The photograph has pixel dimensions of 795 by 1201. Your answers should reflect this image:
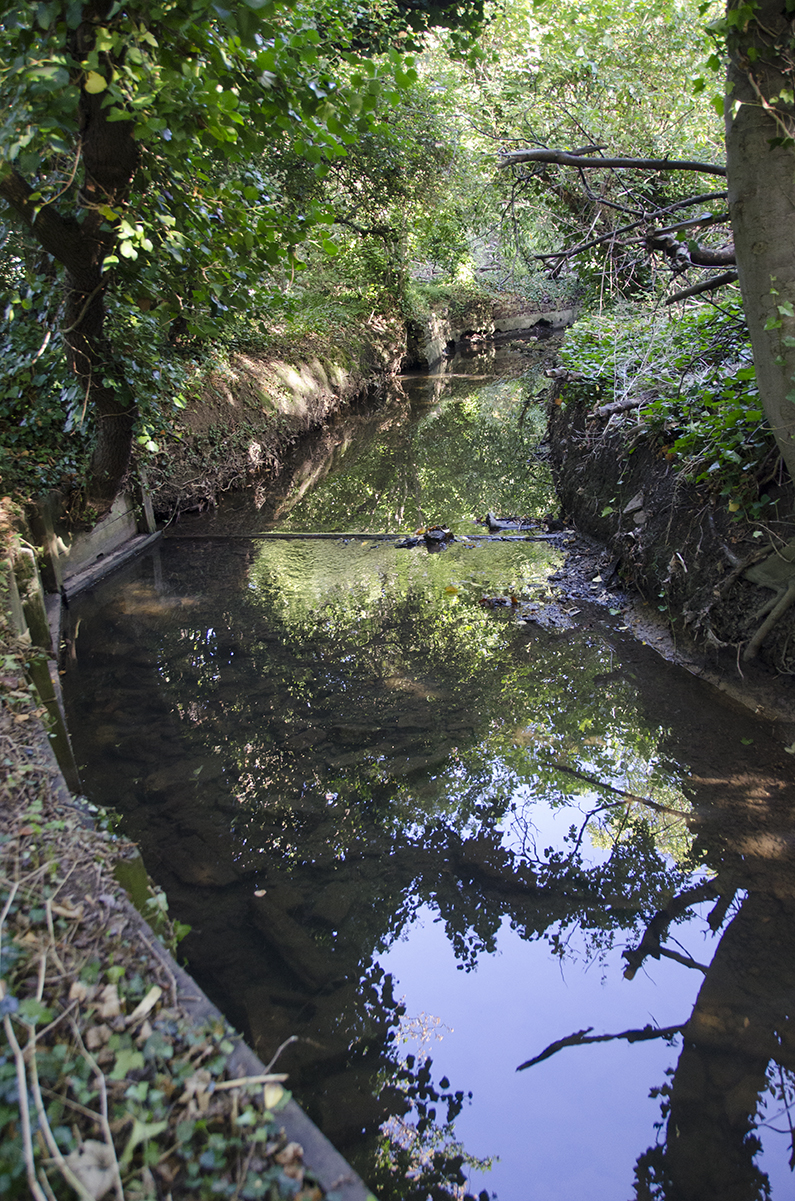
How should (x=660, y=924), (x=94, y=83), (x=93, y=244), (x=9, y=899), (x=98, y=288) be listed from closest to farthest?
(x=9, y=899) < (x=94, y=83) < (x=660, y=924) < (x=93, y=244) < (x=98, y=288)

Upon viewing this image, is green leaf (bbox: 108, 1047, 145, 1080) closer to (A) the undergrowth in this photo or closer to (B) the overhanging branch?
(B) the overhanging branch

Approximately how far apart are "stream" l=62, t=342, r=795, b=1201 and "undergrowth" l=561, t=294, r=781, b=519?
1.43 m

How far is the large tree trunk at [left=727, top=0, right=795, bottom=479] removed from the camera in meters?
3.32

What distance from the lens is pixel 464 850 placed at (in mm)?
3684

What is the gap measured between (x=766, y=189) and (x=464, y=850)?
3.67m

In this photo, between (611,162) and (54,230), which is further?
(54,230)

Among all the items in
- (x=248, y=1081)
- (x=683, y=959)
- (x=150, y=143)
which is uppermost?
(x=150, y=143)

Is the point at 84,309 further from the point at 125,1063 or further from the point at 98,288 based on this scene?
the point at 125,1063

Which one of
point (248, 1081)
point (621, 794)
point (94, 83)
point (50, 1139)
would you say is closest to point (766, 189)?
point (94, 83)

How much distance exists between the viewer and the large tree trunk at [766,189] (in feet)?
10.9

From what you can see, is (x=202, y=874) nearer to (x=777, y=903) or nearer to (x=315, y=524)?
(x=777, y=903)

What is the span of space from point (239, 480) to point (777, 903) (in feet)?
29.7

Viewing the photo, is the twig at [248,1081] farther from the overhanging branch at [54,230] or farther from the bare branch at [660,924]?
the overhanging branch at [54,230]

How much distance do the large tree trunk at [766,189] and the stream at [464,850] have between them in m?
2.14
